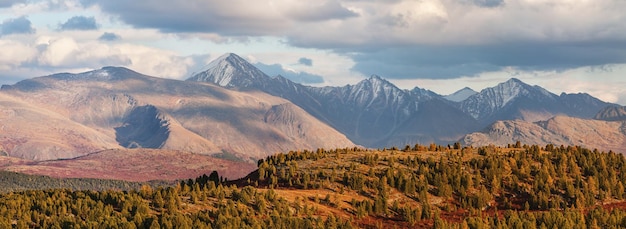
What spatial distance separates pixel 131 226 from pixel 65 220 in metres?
27.7

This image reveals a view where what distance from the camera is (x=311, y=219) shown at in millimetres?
192000

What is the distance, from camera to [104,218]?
19412cm

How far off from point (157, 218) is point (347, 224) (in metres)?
43.0

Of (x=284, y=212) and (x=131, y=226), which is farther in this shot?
(x=284, y=212)

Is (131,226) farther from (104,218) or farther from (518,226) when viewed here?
(518,226)

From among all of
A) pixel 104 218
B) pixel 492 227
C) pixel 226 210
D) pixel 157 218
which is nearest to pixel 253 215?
pixel 226 210

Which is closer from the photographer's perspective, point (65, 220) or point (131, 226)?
point (131, 226)

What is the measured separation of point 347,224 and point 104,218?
55808mm

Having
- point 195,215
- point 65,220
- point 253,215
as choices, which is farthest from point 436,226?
point 65,220

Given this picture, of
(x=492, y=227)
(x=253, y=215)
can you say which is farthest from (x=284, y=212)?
(x=492, y=227)

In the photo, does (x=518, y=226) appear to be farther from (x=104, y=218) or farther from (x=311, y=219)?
(x=104, y=218)

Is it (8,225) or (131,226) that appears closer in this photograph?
(131,226)

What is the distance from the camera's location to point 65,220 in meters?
200

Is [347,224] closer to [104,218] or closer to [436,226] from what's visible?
[436,226]
